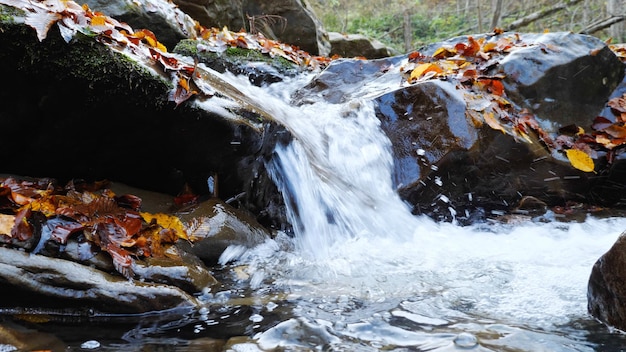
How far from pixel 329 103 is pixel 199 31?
2924mm

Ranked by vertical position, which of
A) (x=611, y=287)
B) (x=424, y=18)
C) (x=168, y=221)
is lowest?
(x=611, y=287)

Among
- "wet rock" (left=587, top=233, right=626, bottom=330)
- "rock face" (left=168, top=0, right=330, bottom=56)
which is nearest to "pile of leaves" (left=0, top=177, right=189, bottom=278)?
"wet rock" (left=587, top=233, right=626, bottom=330)

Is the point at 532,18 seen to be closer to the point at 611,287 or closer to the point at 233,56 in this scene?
the point at 233,56

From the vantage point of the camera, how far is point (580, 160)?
15.1 feet

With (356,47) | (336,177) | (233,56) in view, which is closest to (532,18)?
(356,47)

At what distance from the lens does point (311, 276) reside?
276cm

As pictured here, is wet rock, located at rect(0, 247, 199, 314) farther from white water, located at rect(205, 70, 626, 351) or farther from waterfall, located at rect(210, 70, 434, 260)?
waterfall, located at rect(210, 70, 434, 260)

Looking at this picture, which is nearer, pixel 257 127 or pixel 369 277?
pixel 369 277

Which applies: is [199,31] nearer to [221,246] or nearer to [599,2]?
[221,246]

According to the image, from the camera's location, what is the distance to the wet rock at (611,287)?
1885 mm

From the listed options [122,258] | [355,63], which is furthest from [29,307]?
[355,63]

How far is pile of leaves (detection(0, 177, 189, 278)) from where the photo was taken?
227 cm

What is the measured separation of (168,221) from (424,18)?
2027 centimetres

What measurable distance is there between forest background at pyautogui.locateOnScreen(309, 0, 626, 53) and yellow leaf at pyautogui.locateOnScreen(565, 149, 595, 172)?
13.4 metres
